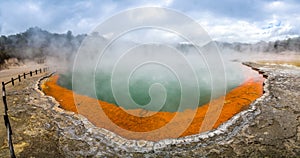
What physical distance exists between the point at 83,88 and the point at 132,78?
534cm

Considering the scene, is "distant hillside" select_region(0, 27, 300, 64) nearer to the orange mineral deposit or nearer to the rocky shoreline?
the orange mineral deposit

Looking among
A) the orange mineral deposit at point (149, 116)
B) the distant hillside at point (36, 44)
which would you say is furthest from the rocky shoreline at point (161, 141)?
the distant hillside at point (36, 44)

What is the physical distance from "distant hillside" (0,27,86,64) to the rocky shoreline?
88.9 ft

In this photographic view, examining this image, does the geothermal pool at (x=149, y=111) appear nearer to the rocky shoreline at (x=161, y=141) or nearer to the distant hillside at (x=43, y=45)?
the rocky shoreline at (x=161, y=141)

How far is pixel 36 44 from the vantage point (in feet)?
144

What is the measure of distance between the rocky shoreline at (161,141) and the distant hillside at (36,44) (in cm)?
2710

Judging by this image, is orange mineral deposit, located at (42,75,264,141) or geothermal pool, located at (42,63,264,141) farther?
geothermal pool, located at (42,63,264,141)

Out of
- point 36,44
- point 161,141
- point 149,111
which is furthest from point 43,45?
point 161,141

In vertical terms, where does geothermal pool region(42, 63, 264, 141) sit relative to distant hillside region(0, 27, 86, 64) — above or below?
below

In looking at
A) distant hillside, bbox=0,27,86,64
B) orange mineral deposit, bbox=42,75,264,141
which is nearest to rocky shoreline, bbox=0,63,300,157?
orange mineral deposit, bbox=42,75,264,141

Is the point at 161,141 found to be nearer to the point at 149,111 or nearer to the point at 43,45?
the point at 149,111

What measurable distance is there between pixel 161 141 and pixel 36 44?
4447 cm

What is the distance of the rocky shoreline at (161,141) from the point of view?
6262 millimetres

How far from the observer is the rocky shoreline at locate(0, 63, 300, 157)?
626cm
